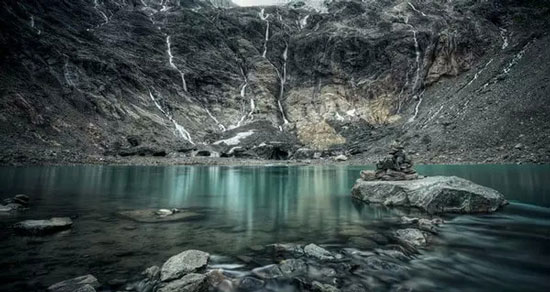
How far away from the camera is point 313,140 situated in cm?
10362

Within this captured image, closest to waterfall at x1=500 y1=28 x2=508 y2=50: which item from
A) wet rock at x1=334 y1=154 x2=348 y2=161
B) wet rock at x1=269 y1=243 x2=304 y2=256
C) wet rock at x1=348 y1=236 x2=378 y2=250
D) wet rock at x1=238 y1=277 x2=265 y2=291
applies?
wet rock at x1=334 y1=154 x2=348 y2=161

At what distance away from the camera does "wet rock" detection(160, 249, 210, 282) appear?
6501 mm

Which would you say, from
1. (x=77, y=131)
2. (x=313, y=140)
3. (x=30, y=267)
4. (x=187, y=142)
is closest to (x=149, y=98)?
(x=187, y=142)

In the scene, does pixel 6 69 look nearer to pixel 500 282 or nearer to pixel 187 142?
pixel 187 142

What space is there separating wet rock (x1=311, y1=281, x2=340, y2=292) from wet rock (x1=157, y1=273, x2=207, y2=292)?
2.37 meters

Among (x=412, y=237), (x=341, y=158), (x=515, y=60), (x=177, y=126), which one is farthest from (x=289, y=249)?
(x=515, y=60)

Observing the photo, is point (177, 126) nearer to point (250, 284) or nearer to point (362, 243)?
point (362, 243)

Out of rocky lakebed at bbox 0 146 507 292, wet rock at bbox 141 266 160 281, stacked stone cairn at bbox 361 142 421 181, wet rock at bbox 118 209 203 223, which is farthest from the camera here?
stacked stone cairn at bbox 361 142 421 181

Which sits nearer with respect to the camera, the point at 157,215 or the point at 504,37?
the point at 157,215

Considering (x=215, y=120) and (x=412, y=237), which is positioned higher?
(x=215, y=120)

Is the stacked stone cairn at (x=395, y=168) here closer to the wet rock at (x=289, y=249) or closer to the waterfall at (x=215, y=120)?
the wet rock at (x=289, y=249)

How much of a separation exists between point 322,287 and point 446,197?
11713 millimetres

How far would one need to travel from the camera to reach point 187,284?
596 centimetres

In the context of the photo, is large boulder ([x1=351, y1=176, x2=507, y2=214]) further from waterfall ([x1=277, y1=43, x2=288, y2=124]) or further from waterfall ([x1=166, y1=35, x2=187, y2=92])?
waterfall ([x1=166, y1=35, x2=187, y2=92])
